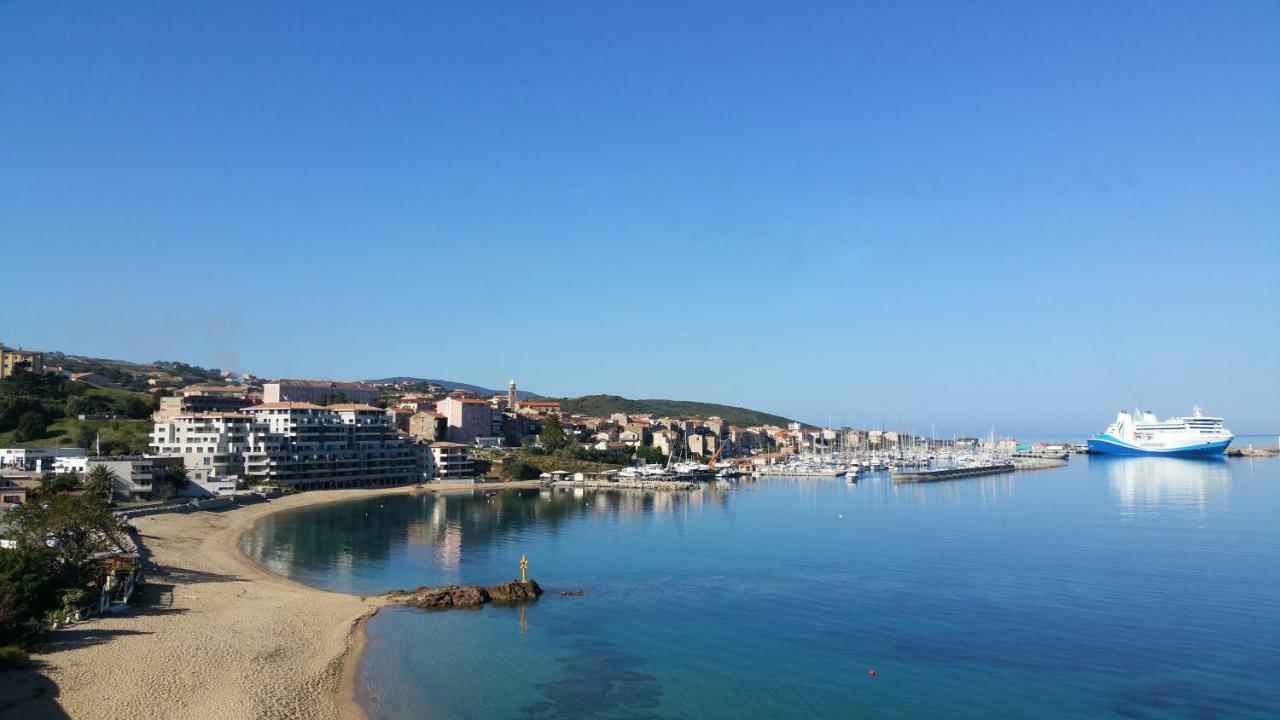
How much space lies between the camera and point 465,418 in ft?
334

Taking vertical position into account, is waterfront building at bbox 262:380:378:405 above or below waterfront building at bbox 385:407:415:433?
above

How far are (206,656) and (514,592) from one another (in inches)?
456

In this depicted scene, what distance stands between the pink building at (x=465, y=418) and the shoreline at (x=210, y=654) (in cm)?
6759

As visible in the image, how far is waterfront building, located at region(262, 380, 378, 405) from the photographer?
9214 cm

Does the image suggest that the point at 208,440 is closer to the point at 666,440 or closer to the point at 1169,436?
the point at 666,440

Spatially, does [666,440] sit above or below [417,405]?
below

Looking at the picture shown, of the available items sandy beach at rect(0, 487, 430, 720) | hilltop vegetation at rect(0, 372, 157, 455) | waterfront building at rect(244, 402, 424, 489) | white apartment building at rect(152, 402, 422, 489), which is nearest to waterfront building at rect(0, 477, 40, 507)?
white apartment building at rect(152, 402, 422, 489)

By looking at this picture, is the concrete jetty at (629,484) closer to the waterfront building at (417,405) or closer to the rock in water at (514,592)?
the waterfront building at (417,405)

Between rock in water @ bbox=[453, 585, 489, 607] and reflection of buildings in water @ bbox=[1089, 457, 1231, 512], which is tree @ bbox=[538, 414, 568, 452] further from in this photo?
rock in water @ bbox=[453, 585, 489, 607]

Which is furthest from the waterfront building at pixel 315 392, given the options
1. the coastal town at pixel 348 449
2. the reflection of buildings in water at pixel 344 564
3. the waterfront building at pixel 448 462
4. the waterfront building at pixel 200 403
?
the reflection of buildings in water at pixel 344 564

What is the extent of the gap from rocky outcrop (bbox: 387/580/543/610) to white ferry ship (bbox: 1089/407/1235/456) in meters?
116

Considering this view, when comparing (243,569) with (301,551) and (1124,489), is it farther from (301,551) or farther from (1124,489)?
(1124,489)

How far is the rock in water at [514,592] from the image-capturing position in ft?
97.8

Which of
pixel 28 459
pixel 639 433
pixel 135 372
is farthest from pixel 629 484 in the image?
pixel 135 372
